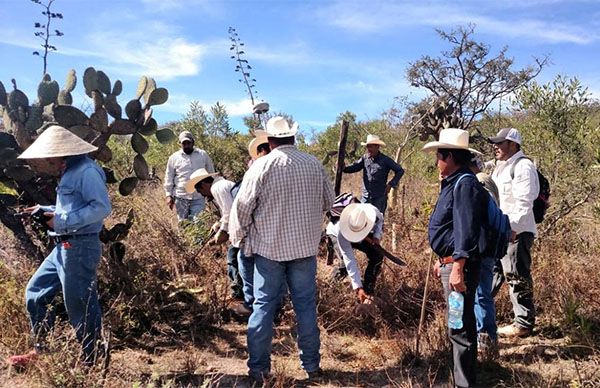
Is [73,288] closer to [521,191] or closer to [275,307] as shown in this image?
[275,307]

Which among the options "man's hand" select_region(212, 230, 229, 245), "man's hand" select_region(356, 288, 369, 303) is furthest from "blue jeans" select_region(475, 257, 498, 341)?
"man's hand" select_region(212, 230, 229, 245)

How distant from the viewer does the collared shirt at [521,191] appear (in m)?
4.22

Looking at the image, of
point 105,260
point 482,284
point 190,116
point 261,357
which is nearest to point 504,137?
point 482,284

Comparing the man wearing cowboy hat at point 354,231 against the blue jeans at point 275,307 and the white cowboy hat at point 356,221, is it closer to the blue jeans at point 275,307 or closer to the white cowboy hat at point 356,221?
the white cowboy hat at point 356,221

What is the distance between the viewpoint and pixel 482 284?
4043 millimetres

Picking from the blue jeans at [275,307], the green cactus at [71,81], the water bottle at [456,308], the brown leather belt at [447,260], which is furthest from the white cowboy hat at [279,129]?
the green cactus at [71,81]

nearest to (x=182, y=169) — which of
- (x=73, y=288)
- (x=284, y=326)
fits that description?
(x=284, y=326)

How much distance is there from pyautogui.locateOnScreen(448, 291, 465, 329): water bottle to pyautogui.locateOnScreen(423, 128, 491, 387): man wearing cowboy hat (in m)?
0.04

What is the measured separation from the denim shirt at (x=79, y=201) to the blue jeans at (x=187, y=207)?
3.92m

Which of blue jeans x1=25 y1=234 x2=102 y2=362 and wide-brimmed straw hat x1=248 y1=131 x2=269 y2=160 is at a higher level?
wide-brimmed straw hat x1=248 y1=131 x2=269 y2=160

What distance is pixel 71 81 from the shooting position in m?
5.12

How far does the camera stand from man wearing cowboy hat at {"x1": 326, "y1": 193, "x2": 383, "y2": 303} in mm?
4781

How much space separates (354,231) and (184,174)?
332 centimetres

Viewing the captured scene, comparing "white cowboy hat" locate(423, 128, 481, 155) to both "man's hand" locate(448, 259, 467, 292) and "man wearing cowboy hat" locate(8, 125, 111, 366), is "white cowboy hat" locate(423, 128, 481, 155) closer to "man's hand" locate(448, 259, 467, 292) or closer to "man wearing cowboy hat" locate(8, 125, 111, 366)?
"man's hand" locate(448, 259, 467, 292)
